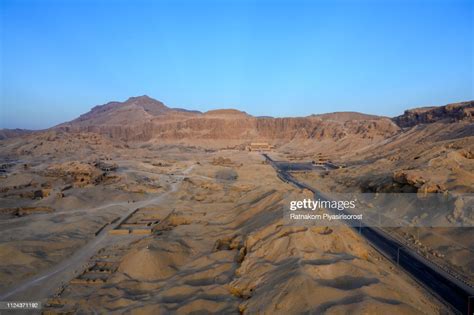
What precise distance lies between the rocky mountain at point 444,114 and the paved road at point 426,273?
1527 inches

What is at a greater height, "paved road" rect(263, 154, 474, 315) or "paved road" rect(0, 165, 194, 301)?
"paved road" rect(263, 154, 474, 315)

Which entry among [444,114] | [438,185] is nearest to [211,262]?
[438,185]

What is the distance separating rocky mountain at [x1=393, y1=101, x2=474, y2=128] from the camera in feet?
152

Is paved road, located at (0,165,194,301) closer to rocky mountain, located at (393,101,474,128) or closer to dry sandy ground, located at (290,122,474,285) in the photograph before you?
dry sandy ground, located at (290,122,474,285)

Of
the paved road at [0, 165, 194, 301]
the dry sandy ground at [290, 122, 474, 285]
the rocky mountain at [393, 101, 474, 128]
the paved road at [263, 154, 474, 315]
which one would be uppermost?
the rocky mountain at [393, 101, 474, 128]

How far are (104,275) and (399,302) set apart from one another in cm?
985

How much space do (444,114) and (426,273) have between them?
48811mm

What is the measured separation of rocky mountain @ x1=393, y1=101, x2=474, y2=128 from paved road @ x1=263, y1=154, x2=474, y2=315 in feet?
127

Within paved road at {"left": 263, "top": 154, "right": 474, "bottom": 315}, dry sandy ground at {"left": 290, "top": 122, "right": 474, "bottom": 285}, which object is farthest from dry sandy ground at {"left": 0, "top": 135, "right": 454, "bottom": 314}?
dry sandy ground at {"left": 290, "top": 122, "right": 474, "bottom": 285}

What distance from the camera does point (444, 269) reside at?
1208 cm

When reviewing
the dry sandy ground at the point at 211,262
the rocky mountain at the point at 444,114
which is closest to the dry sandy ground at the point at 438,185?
the dry sandy ground at the point at 211,262

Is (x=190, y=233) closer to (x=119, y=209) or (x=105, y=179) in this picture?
(x=119, y=209)

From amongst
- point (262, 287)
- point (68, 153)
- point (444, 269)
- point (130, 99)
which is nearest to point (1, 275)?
point (262, 287)

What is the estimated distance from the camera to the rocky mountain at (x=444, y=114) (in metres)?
46.4
